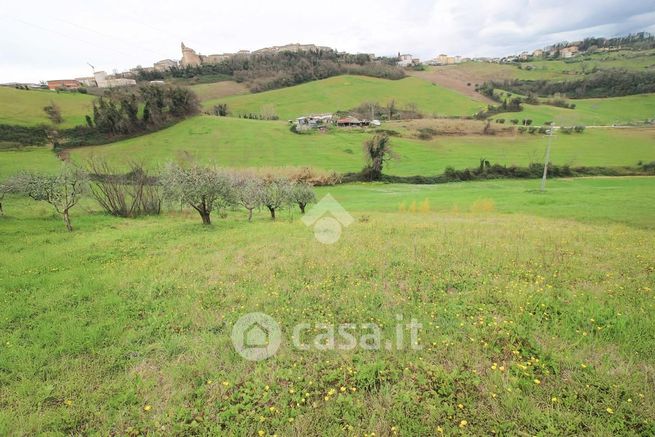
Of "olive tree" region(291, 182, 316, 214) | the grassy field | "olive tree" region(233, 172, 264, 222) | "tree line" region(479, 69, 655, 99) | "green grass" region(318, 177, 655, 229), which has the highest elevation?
the grassy field

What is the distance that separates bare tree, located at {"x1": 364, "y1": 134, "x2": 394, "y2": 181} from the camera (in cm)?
5941

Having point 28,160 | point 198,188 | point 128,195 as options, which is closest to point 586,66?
point 198,188

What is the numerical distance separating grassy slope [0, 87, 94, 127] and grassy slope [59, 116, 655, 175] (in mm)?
16349

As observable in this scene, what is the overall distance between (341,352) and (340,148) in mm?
69152

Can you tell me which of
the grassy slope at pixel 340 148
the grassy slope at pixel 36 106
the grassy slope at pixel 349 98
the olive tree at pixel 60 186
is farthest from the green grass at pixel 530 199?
the grassy slope at pixel 36 106

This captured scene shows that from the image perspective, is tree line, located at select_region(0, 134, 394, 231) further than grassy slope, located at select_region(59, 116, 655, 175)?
No

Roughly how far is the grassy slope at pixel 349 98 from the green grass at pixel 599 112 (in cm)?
1845

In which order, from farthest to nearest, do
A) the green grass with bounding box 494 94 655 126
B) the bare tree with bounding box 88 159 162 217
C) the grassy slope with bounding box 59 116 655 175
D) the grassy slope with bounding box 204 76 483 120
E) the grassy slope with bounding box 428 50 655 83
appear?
the grassy slope with bounding box 428 50 655 83 → the grassy slope with bounding box 204 76 483 120 → the green grass with bounding box 494 94 655 126 → the grassy slope with bounding box 59 116 655 175 → the bare tree with bounding box 88 159 162 217

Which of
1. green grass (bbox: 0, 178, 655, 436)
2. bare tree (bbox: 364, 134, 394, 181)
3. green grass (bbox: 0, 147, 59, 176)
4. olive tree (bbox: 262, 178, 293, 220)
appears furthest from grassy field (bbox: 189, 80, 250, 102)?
green grass (bbox: 0, 178, 655, 436)

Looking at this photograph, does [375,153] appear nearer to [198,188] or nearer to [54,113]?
[198,188]

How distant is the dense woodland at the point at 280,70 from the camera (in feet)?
468

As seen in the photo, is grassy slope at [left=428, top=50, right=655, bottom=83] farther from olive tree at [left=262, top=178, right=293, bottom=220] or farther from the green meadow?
the green meadow

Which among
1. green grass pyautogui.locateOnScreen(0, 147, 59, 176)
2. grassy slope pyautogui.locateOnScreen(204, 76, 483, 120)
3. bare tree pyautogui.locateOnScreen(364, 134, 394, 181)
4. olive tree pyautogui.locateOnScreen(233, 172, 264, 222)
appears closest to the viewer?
olive tree pyautogui.locateOnScreen(233, 172, 264, 222)

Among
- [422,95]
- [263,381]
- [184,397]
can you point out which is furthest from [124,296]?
[422,95]
